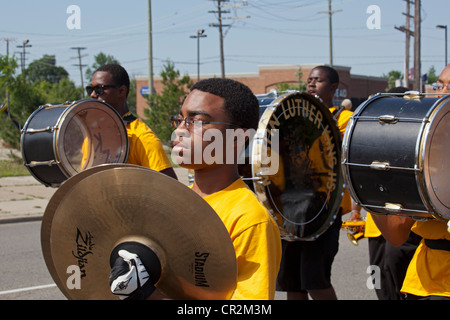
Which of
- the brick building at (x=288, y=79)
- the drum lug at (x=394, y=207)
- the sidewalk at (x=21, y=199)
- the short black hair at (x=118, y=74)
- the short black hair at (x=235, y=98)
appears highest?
the brick building at (x=288, y=79)

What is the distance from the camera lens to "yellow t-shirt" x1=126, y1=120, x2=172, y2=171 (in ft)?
13.3

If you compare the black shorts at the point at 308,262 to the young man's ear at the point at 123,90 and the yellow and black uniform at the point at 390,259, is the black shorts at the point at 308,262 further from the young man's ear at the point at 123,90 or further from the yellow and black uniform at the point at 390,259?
the young man's ear at the point at 123,90

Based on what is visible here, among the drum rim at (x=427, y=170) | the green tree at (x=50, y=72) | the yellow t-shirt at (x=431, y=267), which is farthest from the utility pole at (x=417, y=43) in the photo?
the green tree at (x=50, y=72)

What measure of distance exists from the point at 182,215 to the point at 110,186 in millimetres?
224

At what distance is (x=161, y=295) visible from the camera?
5.82 feet

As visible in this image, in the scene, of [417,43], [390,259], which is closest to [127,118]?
[390,259]

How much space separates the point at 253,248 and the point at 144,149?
2444 mm

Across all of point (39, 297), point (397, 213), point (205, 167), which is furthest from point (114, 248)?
point (39, 297)

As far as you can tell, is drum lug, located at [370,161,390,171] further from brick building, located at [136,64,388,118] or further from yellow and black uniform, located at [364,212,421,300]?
brick building, located at [136,64,388,118]

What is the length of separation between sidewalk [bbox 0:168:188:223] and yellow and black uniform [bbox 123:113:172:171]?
6.49 m

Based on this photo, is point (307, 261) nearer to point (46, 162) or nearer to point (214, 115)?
point (46, 162)

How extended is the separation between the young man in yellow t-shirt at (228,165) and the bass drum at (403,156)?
0.73m

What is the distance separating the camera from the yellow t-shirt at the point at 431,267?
2.96 meters

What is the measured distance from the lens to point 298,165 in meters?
4.27
